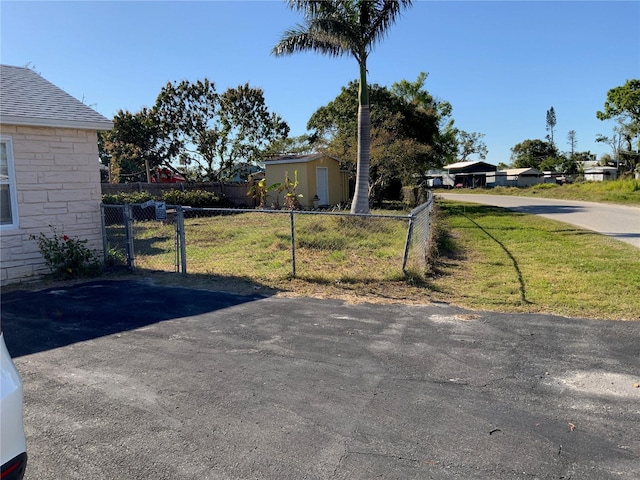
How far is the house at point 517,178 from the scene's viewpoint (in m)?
65.0

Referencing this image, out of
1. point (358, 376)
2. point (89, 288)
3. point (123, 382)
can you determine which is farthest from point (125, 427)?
point (89, 288)

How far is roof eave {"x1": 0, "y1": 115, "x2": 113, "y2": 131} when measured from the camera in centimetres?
760

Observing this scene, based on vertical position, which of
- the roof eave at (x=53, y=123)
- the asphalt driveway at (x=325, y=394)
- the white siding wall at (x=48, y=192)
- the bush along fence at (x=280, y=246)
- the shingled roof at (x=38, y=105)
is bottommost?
the asphalt driveway at (x=325, y=394)

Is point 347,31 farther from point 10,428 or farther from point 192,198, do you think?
point 10,428

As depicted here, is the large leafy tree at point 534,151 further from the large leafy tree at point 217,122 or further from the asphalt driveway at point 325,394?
the asphalt driveway at point 325,394

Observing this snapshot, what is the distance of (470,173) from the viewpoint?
69.9 meters

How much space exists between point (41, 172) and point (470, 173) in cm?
6844

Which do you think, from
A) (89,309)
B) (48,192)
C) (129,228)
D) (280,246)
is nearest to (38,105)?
(48,192)

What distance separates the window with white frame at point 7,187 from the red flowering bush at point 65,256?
463mm

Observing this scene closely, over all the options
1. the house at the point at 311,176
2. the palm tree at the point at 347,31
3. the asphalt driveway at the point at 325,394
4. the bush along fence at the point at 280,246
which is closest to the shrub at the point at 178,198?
the bush along fence at the point at 280,246

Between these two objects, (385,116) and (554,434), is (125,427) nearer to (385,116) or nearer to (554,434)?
(554,434)

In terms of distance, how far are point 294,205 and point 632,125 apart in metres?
43.2

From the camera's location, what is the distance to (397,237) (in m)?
12.8

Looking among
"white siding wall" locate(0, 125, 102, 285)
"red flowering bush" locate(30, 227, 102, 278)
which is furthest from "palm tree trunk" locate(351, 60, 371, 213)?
"red flowering bush" locate(30, 227, 102, 278)
